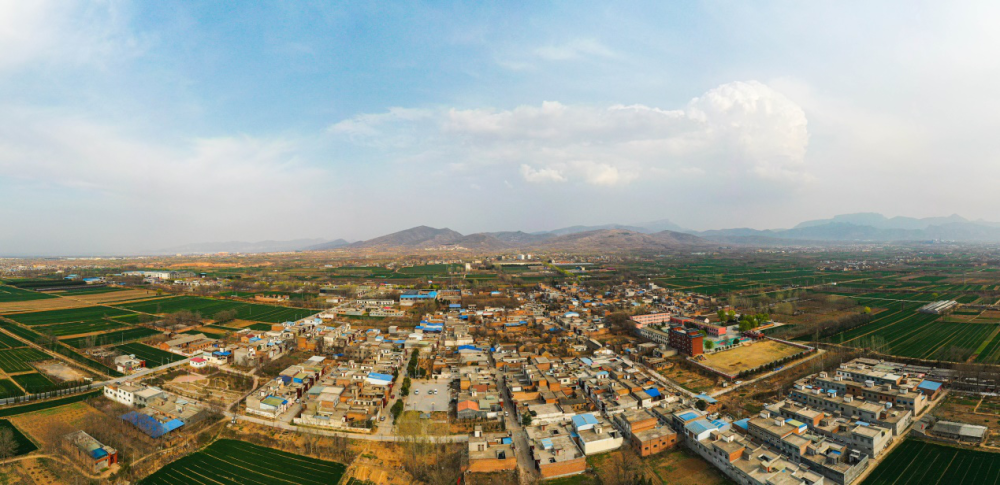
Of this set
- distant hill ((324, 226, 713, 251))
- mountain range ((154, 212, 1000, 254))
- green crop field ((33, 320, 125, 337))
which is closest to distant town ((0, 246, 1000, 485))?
green crop field ((33, 320, 125, 337))

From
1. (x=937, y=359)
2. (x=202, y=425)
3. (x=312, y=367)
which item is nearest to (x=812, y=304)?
(x=937, y=359)

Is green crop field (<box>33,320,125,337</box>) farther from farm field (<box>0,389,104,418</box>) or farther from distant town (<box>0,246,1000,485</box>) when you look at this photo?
farm field (<box>0,389,104,418</box>)

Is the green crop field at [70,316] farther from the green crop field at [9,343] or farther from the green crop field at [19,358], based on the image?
the green crop field at [19,358]

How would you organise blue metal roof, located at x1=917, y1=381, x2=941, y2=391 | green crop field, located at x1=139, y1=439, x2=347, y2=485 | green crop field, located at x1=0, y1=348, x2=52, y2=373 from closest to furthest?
green crop field, located at x1=139, y1=439, x2=347, y2=485, blue metal roof, located at x1=917, y1=381, x2=941, y2=391, green crop field, located at x1=0, y1=348, x2=52, y2=373

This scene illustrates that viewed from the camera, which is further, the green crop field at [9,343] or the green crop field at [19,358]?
the green crop field at [9,343]

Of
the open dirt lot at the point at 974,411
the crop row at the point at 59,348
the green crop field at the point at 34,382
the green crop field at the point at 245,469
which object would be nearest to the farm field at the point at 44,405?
the green crop field at the point at 34,382

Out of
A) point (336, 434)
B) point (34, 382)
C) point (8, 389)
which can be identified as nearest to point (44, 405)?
point (8, 389)
